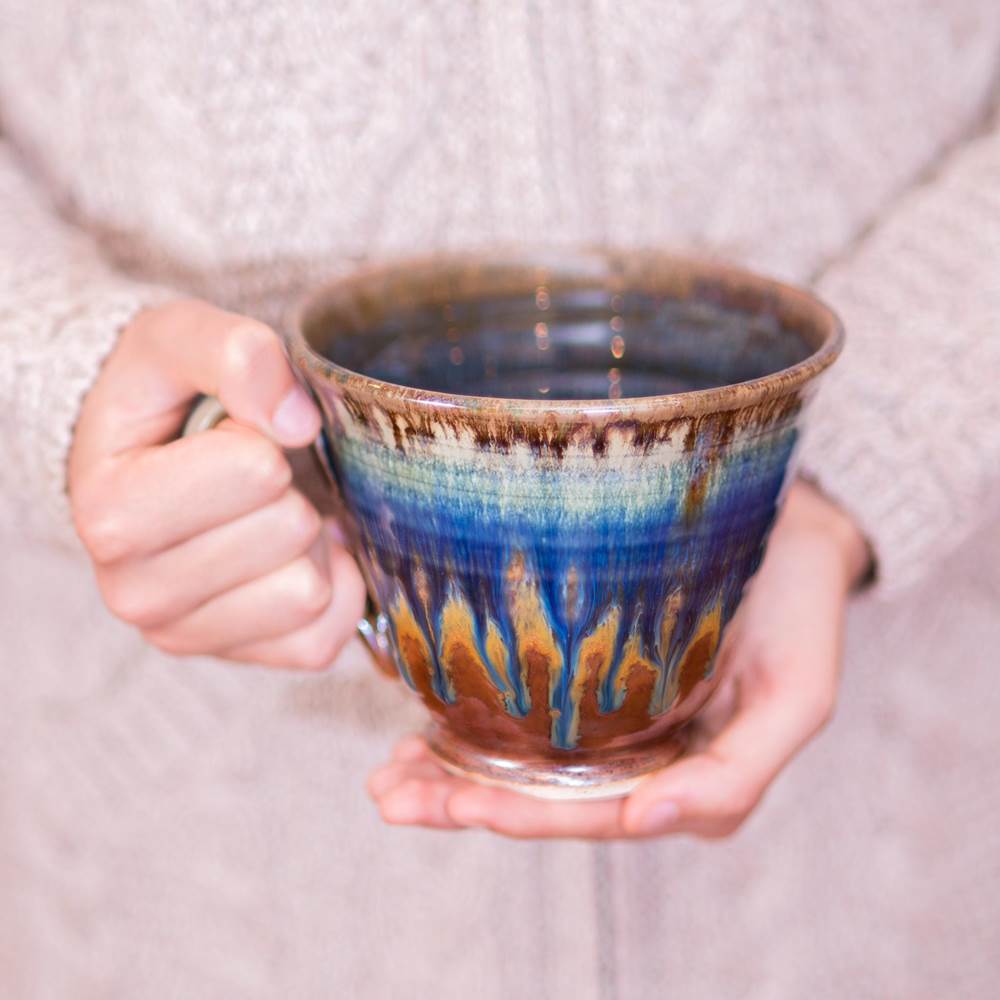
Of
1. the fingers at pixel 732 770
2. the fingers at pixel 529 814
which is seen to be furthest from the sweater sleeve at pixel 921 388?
the fingers at pixel 529 814

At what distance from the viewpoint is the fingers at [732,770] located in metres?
0.40

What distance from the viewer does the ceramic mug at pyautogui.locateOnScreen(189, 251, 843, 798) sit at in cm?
29

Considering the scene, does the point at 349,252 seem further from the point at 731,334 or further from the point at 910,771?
the point at 910,771

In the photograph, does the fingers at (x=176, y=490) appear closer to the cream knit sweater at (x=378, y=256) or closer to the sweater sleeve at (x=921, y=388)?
the cream knit sweater at (x=378, y=256)

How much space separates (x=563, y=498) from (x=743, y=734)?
0.21 metres

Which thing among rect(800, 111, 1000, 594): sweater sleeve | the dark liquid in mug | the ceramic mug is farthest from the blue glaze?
rect(800, 111, 1000, 594): sweater sleeve

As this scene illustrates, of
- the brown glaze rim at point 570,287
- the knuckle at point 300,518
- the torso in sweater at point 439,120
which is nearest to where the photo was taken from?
the brown glaze rim at point 570,287

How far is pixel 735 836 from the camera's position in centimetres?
70

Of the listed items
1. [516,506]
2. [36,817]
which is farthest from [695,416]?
[36,817]

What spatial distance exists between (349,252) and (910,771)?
0.57 metres

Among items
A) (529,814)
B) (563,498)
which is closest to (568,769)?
(529,814)

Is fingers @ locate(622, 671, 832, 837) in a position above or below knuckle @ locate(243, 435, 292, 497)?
below

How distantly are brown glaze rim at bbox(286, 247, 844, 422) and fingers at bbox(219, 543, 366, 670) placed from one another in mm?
97

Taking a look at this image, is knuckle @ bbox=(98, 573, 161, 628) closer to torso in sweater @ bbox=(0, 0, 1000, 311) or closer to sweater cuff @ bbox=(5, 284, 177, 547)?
sweater cuff @ bbox=(5, 284, 177, 547)
